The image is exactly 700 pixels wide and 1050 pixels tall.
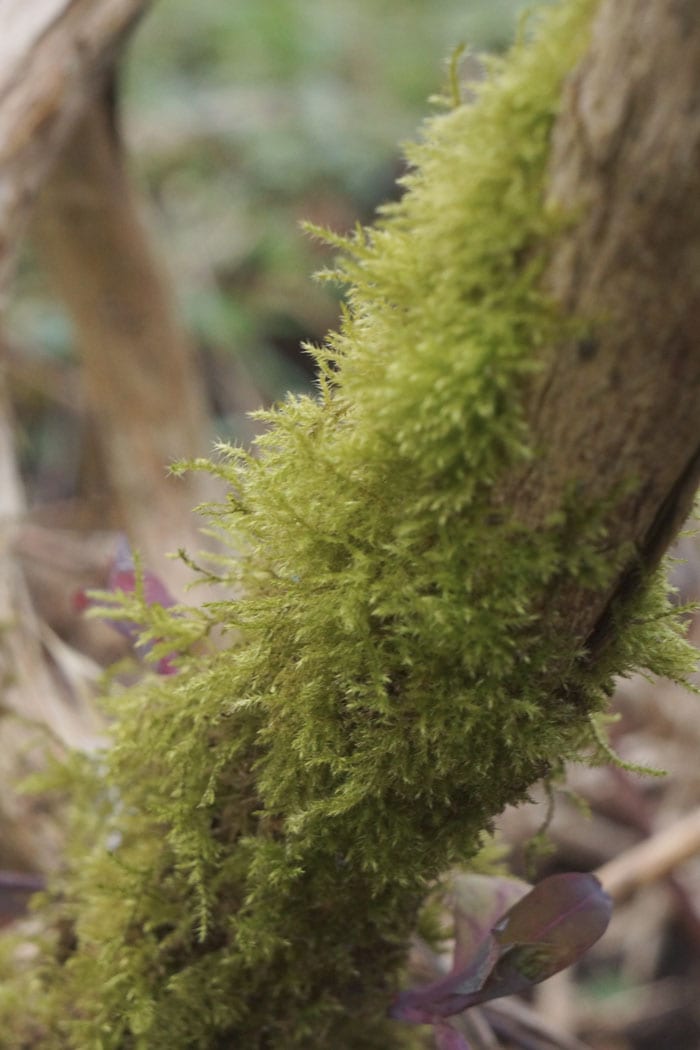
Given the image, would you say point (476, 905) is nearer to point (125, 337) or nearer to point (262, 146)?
point (125, 337)

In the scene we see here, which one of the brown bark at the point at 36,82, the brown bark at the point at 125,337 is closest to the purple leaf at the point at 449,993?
the brown bark at the point at 36,82

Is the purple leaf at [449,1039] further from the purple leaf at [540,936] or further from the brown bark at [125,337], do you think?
the brown bark at [125,337]

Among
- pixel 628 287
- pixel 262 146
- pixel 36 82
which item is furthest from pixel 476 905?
pixel 262 146

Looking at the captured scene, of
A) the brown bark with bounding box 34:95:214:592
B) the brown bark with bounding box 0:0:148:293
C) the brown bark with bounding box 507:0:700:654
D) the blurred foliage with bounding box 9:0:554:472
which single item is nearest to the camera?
the brown bark with bounding box 507:0:700:654

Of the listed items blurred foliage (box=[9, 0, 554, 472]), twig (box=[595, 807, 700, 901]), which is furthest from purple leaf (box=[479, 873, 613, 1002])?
blurred foliage (box=[9, 0, 554, 472])

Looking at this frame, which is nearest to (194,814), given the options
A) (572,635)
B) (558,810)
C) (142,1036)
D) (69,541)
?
(142,1036)

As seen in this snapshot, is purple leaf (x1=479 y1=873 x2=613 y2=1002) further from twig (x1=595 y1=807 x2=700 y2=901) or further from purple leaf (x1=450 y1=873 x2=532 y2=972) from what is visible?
twig (x1=595 y1=807 x2=700 y2=901)
